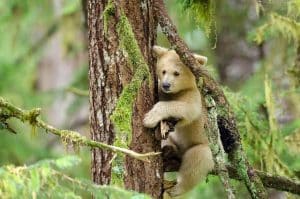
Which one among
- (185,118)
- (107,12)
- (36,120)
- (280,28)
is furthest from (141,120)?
(280,28)

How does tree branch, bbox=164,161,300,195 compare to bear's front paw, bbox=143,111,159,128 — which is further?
tree branch, bbox=164,161,300,195

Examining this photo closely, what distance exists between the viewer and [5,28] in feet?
41.5

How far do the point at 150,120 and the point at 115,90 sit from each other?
263 millimetres

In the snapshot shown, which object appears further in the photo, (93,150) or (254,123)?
(254,123)

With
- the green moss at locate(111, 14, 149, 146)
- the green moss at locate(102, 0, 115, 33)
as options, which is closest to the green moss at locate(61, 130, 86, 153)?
the green moss at locate(111, 14, 149, 146)

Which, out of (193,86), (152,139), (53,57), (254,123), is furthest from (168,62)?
(53,57)

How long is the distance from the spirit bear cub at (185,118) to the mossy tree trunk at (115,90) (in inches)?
24.4

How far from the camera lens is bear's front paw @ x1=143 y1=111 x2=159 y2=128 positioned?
4.96 m

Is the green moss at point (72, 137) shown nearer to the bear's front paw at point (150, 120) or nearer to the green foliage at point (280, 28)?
the bear's front paw at point (150, 120)

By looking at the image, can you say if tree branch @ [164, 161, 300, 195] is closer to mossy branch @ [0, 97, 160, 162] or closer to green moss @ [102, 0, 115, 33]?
green moss @ [102, 0, 115, 33]

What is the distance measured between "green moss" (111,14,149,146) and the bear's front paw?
13cm

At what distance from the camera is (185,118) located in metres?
5.71

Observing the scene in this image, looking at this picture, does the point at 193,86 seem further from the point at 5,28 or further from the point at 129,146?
the point at 5,28

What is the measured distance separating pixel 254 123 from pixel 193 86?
0.75 m
